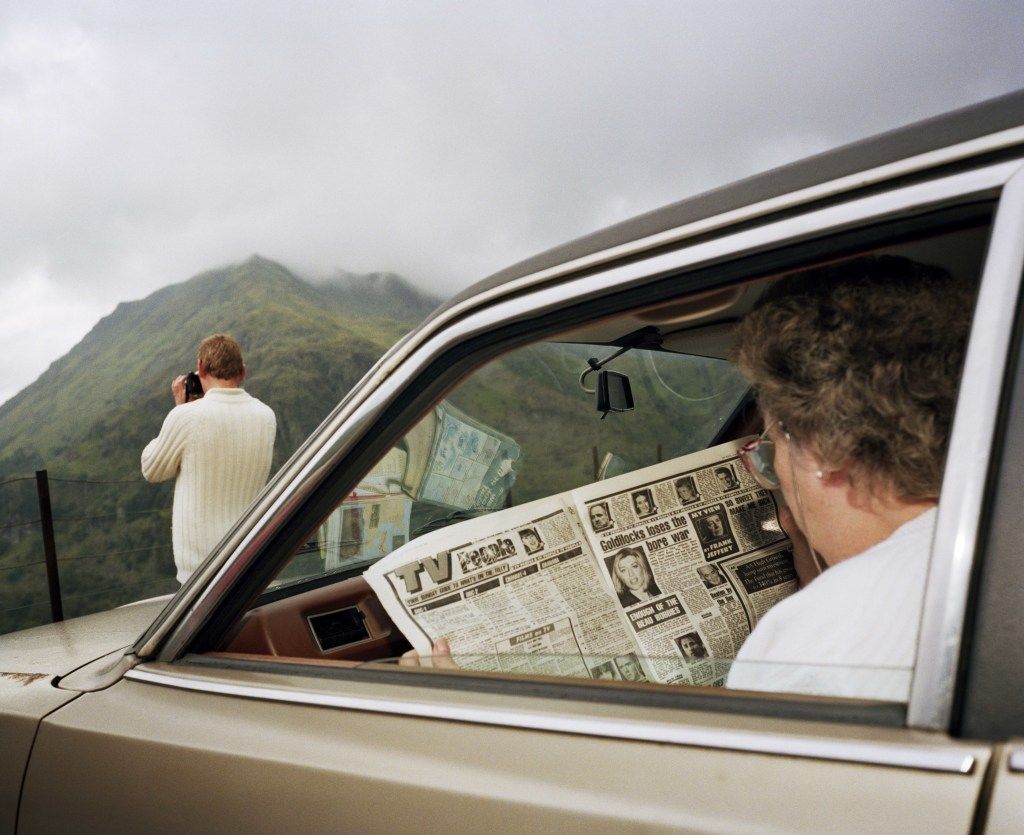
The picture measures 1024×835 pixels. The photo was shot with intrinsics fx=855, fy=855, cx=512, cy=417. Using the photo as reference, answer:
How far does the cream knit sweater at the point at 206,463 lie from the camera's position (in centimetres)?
354

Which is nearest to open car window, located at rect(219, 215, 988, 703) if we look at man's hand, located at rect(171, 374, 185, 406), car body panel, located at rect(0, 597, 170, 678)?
car body panel, located at rect(0, 597, 170, 678)

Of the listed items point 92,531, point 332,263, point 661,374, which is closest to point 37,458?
point 92,531

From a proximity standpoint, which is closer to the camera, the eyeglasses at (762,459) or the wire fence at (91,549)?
the eyeglasses at (762,459)

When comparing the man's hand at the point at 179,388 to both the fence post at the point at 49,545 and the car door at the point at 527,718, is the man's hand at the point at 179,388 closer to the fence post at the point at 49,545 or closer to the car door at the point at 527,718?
the car door at the point at 527,718

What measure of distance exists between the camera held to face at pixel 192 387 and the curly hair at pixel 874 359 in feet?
10.6

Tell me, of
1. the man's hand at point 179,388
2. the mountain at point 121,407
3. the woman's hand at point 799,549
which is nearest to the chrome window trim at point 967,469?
the woman's hand at point 799,549

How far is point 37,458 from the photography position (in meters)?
54.7

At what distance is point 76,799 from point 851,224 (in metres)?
1.25

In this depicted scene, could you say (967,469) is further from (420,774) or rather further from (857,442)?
(420,774)

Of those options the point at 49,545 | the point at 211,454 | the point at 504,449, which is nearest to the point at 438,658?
the point at 504,449

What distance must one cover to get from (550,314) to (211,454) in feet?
9.47

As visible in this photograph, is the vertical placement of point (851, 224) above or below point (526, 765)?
above

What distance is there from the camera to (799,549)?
166 centimetres

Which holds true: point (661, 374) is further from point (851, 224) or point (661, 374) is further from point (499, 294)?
point (851, 224)
